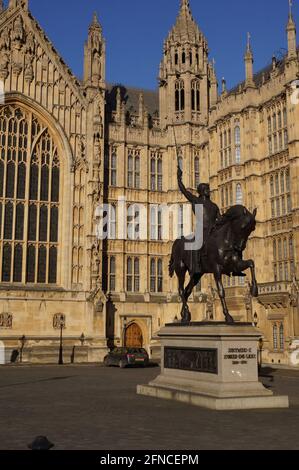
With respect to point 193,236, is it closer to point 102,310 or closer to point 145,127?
point 102,310

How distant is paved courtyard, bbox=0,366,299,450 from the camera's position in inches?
413

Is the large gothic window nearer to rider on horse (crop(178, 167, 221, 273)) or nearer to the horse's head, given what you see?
rider on horse (crop(178, 167, 221, 273))

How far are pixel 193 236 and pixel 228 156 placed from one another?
2730 centimetres

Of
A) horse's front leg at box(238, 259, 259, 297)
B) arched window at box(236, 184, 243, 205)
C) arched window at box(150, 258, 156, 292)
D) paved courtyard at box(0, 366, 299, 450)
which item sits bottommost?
→ paved courtyard at box(0, 366, 299, 450)

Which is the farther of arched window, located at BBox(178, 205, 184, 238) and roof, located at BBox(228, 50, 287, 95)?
arched window, located at BBox(178, 205, 184, 238)

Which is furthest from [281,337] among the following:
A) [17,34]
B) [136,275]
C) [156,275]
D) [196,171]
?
[17,34]

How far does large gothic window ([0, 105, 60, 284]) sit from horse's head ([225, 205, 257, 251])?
27.3 meters

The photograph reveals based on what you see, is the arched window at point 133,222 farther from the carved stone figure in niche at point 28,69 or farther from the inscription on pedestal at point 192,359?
the inscription on pedestal at point 192,359

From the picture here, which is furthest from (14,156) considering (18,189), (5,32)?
(5,32)

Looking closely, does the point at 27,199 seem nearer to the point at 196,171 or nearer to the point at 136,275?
the point at 136,275

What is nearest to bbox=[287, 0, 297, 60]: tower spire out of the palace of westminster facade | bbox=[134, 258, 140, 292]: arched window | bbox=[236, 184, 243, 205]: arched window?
A: the palace of westminster facade

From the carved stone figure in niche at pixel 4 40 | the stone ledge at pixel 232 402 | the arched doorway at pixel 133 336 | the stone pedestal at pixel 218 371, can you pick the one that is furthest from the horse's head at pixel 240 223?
the carved stone figure in niche at pixel 4 40

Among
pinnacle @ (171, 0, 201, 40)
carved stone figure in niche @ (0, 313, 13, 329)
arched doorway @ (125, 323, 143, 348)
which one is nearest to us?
carved stone figure in niche @ (0, 313, 13, 329)

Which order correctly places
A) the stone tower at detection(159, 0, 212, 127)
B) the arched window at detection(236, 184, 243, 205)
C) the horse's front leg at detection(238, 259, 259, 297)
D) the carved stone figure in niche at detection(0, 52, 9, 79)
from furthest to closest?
the stone tower at detection(159, 0, 212, 127), the arched window at detection(236, 184, 243, 205), the carved stone figure in niche at detection(0, 52, 9, 79), the horse's front leg at detection(238, 259, 259, 297)
